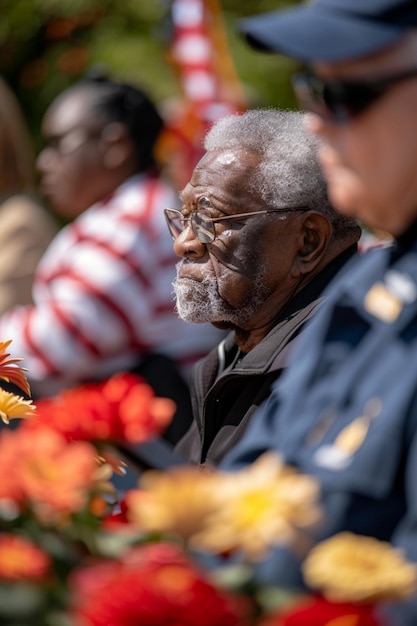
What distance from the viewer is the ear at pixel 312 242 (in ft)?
9.37

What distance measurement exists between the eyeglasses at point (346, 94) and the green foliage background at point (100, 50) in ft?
15.9

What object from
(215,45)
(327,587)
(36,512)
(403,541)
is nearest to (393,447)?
(403,541)

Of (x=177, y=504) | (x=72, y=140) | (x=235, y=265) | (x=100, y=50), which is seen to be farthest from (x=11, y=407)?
(x=100, y=50)

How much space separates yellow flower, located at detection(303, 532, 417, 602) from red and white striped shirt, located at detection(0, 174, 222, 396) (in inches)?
109

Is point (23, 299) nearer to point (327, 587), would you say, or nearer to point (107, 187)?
point (107, 187)

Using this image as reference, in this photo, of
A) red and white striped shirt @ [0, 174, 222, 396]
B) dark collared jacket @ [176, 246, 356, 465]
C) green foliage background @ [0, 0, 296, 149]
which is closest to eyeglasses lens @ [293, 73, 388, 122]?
dark collared jacket @ [176, 246, 356, 465]

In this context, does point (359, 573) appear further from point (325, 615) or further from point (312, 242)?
point (312, 242)

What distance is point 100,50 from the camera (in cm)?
717

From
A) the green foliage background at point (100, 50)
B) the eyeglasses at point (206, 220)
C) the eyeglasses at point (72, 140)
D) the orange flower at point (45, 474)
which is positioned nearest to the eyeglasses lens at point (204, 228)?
the eyeglasses at point (206, 220)

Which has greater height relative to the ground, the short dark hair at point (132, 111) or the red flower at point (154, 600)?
the red flower at point (154, 600)

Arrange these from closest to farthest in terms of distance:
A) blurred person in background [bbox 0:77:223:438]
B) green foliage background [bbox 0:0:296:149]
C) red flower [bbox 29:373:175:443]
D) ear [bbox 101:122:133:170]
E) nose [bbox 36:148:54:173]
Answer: red flower [bbox 29:373:175:443], blurred person in background [bbox 0:77:223:438], ear [bbox 101:122:133:170], nose [bbox 36:148:54:173], green foliage background [bbox 0:0:296:149]

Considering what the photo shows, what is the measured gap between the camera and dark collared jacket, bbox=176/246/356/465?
2.67m

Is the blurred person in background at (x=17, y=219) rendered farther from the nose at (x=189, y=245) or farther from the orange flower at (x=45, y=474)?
the orange flower at (x=45, y=474)

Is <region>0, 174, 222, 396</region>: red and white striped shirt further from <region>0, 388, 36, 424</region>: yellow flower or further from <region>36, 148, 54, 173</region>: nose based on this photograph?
<region>0, 388, 36, 424</region>: yellow flower
